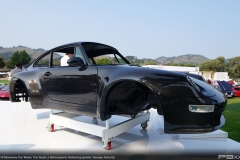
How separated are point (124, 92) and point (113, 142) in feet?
2.52

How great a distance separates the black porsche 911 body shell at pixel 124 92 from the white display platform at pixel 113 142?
1.38 ft

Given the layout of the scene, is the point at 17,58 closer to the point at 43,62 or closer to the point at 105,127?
the point at 43,62

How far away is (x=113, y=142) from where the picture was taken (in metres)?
2.66

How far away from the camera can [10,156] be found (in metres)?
2.13

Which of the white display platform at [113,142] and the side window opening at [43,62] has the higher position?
the side window opening at [43,62]

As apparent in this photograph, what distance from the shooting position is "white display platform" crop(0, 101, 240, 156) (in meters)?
2.33

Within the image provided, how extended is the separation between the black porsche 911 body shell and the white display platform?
0.42 metres

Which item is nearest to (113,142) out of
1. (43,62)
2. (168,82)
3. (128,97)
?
(128,97)

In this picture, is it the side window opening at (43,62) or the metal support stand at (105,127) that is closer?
the metal support stand at (105,127)

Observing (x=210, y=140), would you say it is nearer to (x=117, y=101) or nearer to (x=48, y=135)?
(x=117, y=101)

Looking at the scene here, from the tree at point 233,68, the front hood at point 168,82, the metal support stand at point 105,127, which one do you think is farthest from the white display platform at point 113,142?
the tree at point 233,68

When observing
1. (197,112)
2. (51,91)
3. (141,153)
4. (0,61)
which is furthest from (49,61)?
(0,61)

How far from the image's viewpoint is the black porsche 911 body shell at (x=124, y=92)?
1.86 metres

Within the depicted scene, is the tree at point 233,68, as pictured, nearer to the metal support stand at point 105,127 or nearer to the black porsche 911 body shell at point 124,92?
the metal support stand at point 105,127
